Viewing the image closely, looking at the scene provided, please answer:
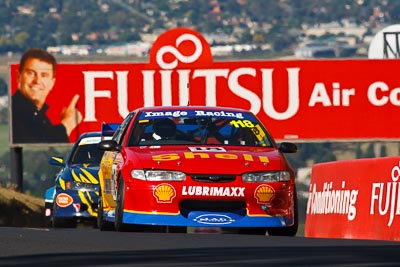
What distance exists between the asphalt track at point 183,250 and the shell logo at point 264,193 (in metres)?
0.79

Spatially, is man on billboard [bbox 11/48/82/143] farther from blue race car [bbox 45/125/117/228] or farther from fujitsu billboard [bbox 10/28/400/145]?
blue race car [bbox 45/125/117/228]

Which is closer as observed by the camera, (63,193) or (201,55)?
(63,193)

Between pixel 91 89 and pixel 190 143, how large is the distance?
83.1ft

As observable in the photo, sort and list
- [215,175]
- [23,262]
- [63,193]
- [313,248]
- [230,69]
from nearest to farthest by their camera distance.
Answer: [23,262] < [313,248] < [215,175] < [63,193] < [230,69]

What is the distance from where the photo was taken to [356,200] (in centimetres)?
1998

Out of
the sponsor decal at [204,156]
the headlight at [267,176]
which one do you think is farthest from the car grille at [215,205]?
the sponsor decal at [204,156]

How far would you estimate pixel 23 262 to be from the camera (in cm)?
1277

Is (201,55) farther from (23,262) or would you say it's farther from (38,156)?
(38,156)

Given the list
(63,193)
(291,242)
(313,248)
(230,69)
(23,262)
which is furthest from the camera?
(230,69)

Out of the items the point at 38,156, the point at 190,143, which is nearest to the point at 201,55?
the point at 190,143

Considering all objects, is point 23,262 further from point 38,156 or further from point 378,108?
point 38,156

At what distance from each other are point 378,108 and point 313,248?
29077mm

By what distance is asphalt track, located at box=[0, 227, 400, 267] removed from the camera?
41.5ft

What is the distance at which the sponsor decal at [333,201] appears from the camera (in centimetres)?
2020
